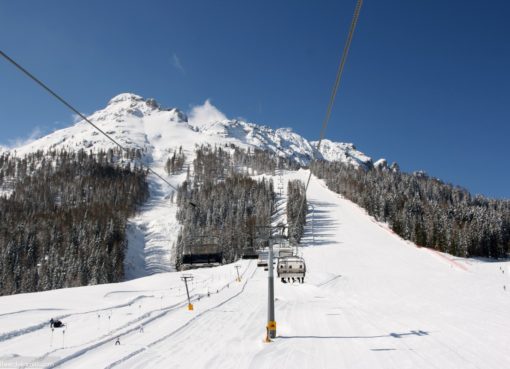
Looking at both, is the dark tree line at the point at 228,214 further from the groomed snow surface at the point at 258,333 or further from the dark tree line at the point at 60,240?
the groomed snow surface at the point at 258,333

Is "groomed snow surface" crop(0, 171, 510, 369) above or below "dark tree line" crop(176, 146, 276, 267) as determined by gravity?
below

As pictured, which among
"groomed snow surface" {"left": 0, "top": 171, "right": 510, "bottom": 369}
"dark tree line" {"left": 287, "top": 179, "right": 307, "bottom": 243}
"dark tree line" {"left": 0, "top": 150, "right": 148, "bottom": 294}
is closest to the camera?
"groomed snow surface" {"left": 0, "top": 171, "right": 510, "bottom": 369}

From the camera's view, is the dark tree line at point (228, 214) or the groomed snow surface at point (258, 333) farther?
the dark tree line at point (228, 214)

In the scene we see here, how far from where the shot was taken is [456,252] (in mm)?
→ 92625

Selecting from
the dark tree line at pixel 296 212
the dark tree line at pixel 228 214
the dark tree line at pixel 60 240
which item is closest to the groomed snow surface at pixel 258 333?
the dark tree line at pixel 60 240

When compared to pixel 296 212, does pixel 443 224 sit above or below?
below

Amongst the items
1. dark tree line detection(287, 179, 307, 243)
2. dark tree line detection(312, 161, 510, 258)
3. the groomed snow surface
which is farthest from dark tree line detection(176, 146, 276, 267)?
the groomed snow surface

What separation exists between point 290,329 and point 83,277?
79.4 meters

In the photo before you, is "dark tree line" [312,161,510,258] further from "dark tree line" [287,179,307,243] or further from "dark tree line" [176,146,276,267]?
"dark tree line" [176,146,276,267]

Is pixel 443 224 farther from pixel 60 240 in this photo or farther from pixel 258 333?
pixel 60 240

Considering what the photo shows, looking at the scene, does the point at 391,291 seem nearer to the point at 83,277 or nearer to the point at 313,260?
the point at 313,260

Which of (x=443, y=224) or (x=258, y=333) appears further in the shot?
(x=443, y=224)

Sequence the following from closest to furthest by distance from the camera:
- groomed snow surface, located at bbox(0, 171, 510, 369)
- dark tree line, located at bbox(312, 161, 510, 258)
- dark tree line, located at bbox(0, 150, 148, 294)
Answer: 1. groomed snow surface, located at bbox(0, 171, 510, 369)
2. dark tree line, located at bbox(0, 150, 148, 294)
3. dark tree line, located at bbox(312, 161, 510, 258)

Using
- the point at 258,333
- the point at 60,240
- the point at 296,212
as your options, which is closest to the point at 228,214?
the point at 296,212
